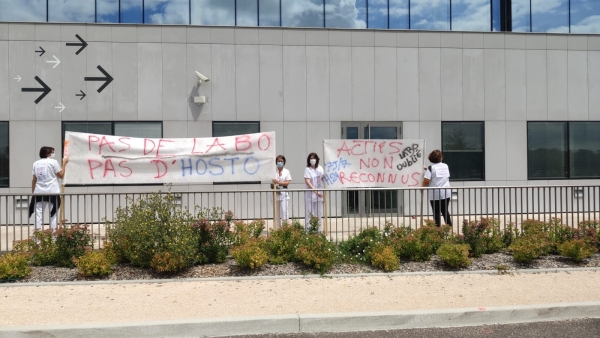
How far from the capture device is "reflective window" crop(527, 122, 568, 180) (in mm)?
16625

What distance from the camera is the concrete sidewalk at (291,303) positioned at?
21.1 feet

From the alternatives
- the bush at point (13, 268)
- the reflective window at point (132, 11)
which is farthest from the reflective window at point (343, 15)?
the bush at point (13, 268)

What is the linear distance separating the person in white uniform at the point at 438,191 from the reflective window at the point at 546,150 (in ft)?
19.2

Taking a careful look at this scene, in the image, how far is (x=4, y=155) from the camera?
1484cm

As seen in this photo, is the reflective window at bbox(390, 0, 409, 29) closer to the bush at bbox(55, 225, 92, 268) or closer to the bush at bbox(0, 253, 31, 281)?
the bush at bbox(55, 225, 92, 268)

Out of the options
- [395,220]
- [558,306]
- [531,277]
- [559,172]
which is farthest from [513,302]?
[559,172]

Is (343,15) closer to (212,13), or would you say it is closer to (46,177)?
(212,13)

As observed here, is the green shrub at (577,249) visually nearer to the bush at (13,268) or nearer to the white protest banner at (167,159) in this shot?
the white protest banner at (167,159)

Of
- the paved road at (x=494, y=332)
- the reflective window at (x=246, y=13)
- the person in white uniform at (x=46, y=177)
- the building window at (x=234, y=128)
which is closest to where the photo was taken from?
the paved road at (x=494, y=332)

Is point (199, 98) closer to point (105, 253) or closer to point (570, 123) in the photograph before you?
point (105, 253)

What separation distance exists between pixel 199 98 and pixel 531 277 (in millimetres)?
9618

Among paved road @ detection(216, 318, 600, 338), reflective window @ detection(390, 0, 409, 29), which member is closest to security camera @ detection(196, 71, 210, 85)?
reflective window @ detection(390, 0, 409, 29)

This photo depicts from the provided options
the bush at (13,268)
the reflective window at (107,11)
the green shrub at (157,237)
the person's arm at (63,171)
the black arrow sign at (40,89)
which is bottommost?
the bush at (13,268)

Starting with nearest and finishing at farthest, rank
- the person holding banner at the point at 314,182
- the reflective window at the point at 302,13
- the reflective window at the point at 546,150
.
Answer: the person holding banner at the point at 314,182 → the reflective window at the point at 302,13 → the reflective window at the point at 546,150
